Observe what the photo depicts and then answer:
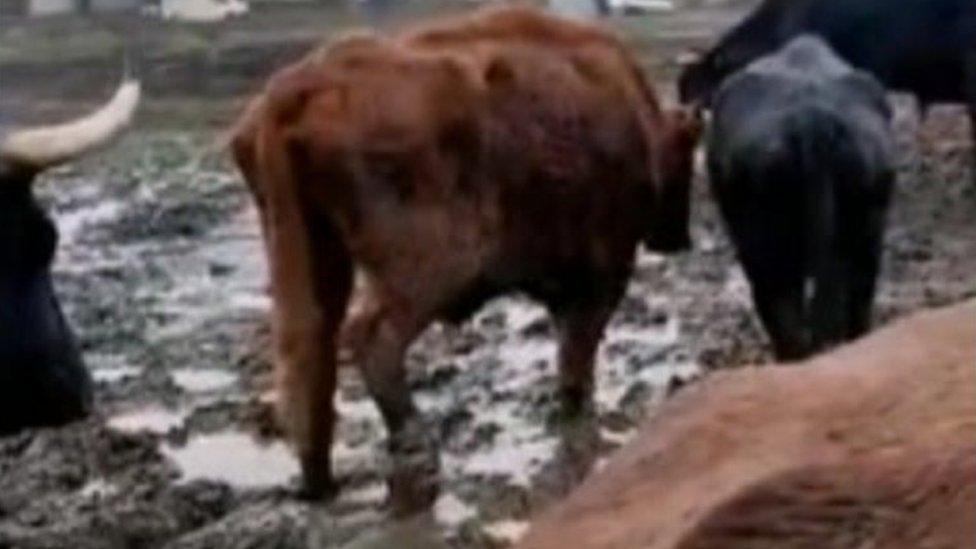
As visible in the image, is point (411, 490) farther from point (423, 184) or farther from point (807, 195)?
point (807, 195)

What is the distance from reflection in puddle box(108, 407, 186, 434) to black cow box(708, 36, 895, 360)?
6.42 ft

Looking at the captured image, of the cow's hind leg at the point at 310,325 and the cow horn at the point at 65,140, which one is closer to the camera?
the cow horn at the point at 65,140

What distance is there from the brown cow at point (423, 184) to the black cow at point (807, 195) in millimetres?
407

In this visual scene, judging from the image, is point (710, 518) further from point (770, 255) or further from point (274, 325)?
point (770, 255)

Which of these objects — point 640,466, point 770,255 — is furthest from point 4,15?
point 640,466

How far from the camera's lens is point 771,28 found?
44.5 feet

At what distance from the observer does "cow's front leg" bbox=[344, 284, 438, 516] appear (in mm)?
7715

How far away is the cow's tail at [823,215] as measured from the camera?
27.2 ft

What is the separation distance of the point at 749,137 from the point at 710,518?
648 centimetres

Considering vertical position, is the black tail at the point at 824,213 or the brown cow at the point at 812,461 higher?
the brown cow at the point at 812,461

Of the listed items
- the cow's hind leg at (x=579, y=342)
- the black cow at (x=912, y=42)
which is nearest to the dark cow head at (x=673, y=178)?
the cow's hind leg at (x=579, y=342)

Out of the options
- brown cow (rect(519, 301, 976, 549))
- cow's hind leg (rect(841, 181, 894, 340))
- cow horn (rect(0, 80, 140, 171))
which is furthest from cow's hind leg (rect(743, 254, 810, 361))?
brown cow (rect(519, 301, 976, 549))

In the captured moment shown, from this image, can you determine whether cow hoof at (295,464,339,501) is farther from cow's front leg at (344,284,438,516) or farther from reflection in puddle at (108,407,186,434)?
reflection in puddle at (108,407,186,434)

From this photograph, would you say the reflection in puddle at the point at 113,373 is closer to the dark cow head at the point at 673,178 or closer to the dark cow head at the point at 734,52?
the dark cow head at the point at 673,178
